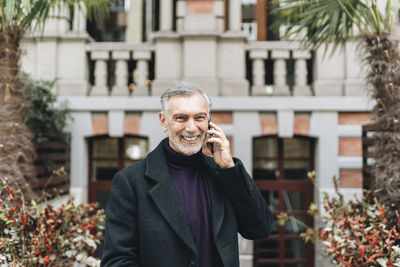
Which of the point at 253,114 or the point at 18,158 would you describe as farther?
the point at 253,114

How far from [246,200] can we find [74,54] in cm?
473

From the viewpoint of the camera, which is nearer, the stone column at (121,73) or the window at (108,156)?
the stone column at (121,73)

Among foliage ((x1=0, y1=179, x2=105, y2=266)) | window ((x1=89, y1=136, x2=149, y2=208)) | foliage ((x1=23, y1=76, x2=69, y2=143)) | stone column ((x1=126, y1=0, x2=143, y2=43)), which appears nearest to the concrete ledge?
foliage ((x1=23, y1=76, x2=69, y2=143))

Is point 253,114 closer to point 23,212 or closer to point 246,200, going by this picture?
point 23,212

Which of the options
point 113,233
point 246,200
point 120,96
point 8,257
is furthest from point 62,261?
point 120,96

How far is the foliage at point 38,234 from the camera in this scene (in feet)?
11.1

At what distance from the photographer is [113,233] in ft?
A: 6.38

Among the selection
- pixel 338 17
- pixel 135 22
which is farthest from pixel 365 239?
pixel 135 22

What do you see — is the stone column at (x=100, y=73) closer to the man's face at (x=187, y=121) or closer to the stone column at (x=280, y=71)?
the stone column at (x=280, y=71)

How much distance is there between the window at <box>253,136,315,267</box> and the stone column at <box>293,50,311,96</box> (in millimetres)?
798

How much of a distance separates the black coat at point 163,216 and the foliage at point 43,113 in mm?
3196

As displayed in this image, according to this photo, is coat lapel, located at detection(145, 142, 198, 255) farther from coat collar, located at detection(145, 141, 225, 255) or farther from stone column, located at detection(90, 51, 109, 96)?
stone column, located at detection(90, 51, 109, 96)

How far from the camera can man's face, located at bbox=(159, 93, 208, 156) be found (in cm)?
200

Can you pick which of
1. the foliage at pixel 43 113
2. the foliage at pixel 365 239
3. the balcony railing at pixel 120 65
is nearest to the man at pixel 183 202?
the foliage at pixel 365 239
